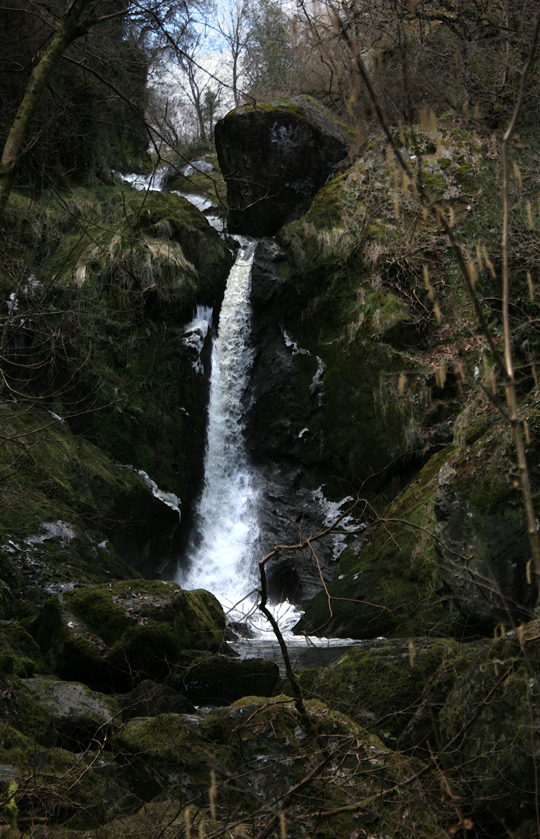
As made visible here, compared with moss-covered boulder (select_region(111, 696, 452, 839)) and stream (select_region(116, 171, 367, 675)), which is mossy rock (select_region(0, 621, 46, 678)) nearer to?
moss-covered boulder (select_region(111, 696, 452, 839))

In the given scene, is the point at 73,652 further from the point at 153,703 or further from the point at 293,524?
the point at 293,524

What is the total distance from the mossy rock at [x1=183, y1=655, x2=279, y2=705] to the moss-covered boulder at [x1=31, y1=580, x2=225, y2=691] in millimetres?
193

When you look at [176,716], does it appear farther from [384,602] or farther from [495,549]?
[384,602]

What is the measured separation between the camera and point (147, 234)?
39.2 ft

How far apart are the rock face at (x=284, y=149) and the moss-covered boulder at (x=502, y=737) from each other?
11.9 metres

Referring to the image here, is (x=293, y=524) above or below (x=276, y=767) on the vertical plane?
below

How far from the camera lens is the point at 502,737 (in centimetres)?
284

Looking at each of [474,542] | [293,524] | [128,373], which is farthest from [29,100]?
[293,524]

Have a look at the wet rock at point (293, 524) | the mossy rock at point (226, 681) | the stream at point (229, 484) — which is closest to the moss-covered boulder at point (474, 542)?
the mossy rock at point (226, 681)

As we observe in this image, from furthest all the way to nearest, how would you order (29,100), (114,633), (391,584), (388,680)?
(391,584) < (114,633) < (388,680) < (29,100)

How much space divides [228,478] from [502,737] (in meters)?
9.08

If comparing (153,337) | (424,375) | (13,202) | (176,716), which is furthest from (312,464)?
(176,716)

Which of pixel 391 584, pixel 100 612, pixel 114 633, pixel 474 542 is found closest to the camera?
pixel 474 542

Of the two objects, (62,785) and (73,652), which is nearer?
(62,785)
